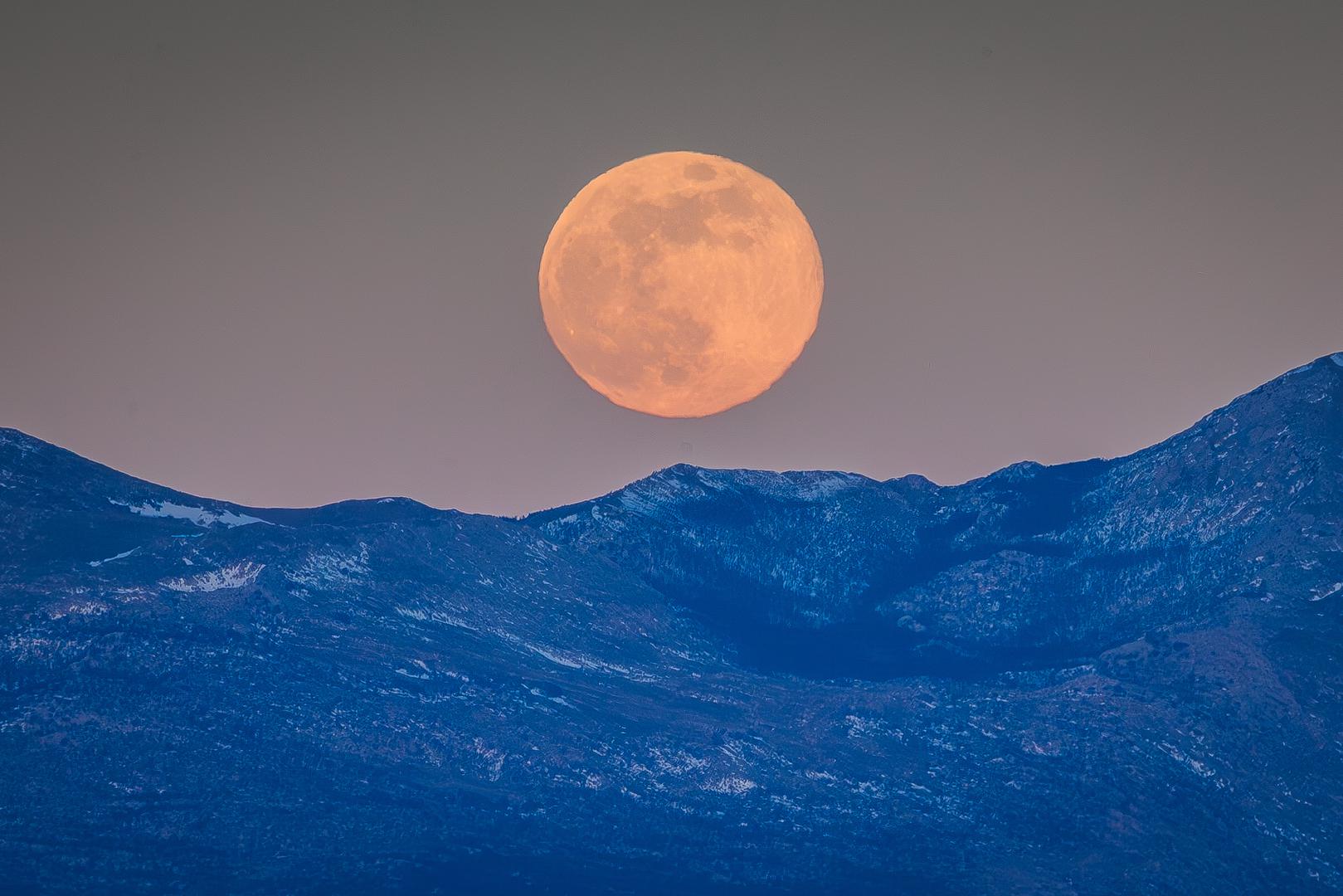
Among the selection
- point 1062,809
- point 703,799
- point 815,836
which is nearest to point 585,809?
point 703,799

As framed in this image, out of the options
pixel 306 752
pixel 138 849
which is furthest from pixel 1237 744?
pixel 138 849

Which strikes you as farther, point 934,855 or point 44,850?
point 934,855

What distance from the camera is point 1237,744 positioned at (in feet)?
647

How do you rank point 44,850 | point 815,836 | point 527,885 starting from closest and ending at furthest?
1. point 44,850
2. point 527,885
3. point 815,836

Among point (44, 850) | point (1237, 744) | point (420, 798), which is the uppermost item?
point (1237, 744)

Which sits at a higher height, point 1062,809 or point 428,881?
point 1062,809

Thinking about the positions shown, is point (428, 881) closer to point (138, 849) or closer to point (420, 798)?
point (420, 798)

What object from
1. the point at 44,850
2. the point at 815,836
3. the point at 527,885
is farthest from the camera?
the point at 815,836

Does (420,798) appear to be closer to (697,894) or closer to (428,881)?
(428,881)

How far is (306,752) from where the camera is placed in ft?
643

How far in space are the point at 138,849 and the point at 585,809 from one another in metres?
60.3

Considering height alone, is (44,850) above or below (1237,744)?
below

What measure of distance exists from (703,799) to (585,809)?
56.4ft

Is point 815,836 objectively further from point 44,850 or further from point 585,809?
point 44,850
